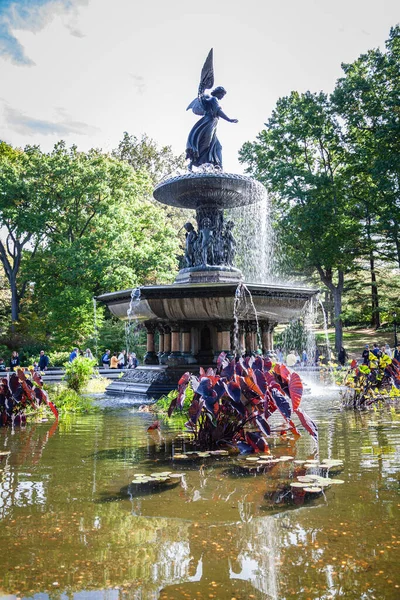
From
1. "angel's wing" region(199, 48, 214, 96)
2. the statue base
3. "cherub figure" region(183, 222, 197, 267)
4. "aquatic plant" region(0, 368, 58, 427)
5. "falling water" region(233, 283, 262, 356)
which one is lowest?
"aquatic plant" region(0, 368, 58, 427)

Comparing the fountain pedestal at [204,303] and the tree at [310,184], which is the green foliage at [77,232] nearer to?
the tree at [310,184]

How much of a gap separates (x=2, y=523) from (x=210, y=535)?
4.23ft

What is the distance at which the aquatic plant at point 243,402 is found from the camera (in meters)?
5.43

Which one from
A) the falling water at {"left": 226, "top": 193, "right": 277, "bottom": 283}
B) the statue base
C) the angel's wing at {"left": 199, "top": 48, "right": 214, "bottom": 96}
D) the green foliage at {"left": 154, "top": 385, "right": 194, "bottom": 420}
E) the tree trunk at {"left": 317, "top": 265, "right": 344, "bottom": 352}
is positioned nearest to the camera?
the green foliage at {"left": 154, "top": 385, "right": 194, "bottom": 420}

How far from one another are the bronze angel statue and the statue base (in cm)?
283

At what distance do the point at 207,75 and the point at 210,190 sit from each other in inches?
145

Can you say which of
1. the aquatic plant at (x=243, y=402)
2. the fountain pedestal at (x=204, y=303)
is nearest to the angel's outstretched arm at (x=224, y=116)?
the fountain pedestal at (x=204, y=303)

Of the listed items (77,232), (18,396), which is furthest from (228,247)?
(77,232)

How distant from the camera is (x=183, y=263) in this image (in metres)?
14.3

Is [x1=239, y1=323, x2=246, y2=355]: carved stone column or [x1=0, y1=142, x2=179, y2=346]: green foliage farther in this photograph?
[x1=0, y1=142, x2=179, y2=346]: green foliage

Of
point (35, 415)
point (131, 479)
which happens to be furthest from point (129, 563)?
point (35, 415)

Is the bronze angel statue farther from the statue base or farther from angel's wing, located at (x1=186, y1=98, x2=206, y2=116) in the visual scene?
the statue base

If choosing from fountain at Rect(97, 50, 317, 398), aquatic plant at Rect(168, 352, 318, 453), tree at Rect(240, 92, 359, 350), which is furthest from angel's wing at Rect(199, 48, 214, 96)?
tree at Rect(240, 92, 359, 350)

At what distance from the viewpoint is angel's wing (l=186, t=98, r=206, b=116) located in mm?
14166
